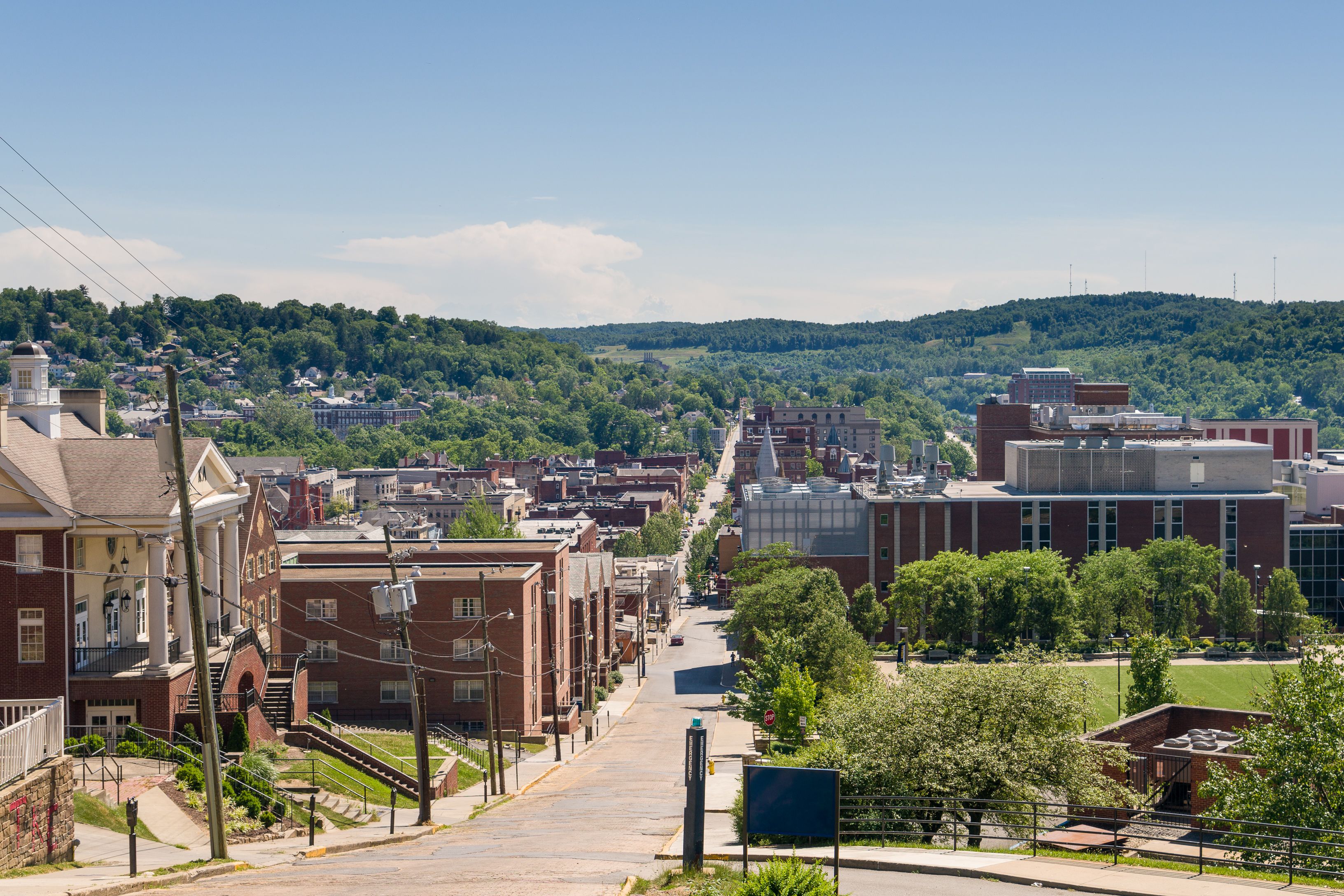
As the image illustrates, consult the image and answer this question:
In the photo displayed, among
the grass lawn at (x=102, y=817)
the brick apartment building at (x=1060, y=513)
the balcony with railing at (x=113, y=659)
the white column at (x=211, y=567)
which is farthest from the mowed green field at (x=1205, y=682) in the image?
the grass lawn at (x=102, y=817)

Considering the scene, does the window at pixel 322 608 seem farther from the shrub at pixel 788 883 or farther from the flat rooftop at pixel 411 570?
the shrub at pixel 788 883

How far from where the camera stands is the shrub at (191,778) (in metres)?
33.2

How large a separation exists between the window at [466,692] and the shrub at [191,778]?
26649 millimetres

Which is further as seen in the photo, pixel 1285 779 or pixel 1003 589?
pixel 1003 589

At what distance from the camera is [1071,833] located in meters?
32.1

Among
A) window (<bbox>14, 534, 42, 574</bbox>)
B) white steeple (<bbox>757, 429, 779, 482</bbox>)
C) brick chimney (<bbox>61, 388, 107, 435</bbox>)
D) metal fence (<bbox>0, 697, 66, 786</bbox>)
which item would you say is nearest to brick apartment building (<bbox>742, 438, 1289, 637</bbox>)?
brick chimney (<bbox>61, 388, 107, 435</bbox>)

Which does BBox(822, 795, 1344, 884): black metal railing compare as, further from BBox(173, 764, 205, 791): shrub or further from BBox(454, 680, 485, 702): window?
BBox(454, 680, 485, 702): window

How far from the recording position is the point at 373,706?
5969cm

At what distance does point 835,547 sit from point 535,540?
39268 millimetres

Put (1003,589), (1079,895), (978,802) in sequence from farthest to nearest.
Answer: (1003,589) < (978,802) < (1079,895)

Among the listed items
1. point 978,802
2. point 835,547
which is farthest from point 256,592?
point 835,547

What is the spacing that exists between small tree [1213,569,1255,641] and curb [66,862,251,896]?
84.4 meters

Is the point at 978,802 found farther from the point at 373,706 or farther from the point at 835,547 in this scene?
the point at 835,547

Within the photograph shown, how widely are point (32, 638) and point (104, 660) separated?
203cm
